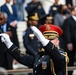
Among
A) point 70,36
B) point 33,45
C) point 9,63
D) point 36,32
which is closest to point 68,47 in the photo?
point 70,36

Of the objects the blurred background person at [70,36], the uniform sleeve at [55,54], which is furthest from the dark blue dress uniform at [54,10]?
the uniform sleeve at [55,54]

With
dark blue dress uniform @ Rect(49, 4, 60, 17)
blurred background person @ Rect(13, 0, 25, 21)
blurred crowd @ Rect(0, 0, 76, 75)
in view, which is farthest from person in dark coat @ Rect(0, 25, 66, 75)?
blurred background person @ Rect(13, 0, 25, 21)

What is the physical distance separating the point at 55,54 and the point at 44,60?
0.34 m

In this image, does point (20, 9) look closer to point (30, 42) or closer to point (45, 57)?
point (30, 42)

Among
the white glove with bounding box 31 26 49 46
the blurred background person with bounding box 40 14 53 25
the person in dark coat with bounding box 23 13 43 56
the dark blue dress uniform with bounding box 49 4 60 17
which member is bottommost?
the person in dark coat with bounding box 23 13 43 56

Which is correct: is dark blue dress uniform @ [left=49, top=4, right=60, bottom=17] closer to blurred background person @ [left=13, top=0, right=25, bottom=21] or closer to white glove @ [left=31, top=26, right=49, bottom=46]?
blurred background person @ [left=13, top=0, right=25, bottom=21]

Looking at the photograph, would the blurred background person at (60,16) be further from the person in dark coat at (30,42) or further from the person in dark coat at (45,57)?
the person in dark coat at (45,57)

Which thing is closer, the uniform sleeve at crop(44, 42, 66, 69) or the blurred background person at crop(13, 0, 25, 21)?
the uniform sleeve at crop(44, 42, 66, 69)

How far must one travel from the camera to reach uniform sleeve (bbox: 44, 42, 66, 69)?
4791 mm

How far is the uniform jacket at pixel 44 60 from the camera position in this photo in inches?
190

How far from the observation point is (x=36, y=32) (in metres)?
4.66

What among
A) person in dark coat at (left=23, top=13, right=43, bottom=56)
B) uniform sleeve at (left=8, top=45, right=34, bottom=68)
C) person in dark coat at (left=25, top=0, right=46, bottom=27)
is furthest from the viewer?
person in dark coat at (left=25, top=0, right=46, bottom=27)

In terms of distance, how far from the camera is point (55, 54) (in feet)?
15.9

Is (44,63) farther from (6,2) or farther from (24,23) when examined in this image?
(24,23)
